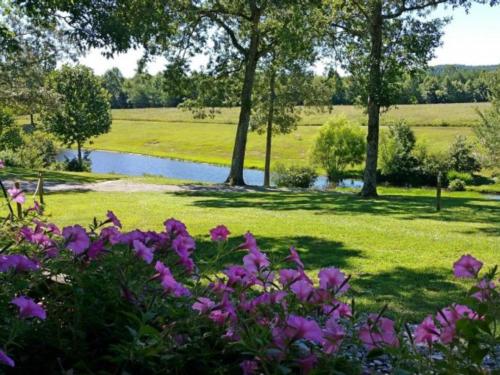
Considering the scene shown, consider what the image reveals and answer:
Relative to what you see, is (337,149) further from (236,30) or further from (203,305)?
(203,305)

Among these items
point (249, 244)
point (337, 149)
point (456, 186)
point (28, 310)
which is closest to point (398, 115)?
point (337, 149)

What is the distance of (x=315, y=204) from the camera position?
1590 centimetres

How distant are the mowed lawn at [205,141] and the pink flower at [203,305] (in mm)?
61131

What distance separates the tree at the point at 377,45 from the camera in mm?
17188

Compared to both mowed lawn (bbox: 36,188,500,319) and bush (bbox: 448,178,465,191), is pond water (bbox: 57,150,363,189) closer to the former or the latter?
bush (bbox: 448,178,465,191)

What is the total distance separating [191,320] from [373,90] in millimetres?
16559

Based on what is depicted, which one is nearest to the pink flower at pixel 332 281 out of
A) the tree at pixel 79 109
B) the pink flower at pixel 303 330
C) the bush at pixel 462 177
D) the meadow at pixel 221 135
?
the pink flower at pixel 303 330

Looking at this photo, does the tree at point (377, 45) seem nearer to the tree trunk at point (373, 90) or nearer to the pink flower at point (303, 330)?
the tree trunk at point (373, 90)

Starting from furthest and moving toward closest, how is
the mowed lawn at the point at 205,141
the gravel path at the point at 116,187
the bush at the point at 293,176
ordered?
1. the mowed lawn at the point at 205,141
2. the bush at the point at 293,176
3. the gravel path at the point at 116,187

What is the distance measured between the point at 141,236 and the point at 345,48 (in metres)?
18.7

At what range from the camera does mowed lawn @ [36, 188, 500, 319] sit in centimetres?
644

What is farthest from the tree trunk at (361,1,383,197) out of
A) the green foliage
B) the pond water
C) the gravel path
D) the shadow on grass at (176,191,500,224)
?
the green foliage

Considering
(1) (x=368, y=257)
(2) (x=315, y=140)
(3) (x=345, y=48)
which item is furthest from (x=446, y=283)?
(2) (x=315, y=140)

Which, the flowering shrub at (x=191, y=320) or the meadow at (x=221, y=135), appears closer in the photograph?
the flowering shrub at (x=191, y=320)
